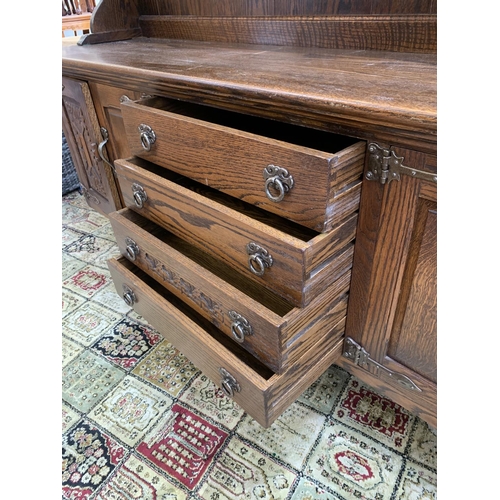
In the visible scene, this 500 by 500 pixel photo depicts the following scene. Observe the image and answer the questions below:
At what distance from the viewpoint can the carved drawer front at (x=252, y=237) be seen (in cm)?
57

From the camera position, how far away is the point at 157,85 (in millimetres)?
770

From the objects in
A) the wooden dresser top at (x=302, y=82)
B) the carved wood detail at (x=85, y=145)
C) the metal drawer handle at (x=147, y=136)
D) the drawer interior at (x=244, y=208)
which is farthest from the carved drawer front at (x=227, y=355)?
the carved wood detail at (x=85, y=145)

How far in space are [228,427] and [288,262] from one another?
481mm

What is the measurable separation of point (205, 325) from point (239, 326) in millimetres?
188

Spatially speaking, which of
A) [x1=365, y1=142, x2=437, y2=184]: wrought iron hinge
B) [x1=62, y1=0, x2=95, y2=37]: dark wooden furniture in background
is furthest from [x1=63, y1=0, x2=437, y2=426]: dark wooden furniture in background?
[x1=62, y1=0, x2=95, y2=37]: dark wooden furniture in background

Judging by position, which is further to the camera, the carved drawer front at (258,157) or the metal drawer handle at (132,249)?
the metal drawer handle at (132,249)

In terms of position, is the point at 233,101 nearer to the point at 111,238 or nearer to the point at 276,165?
the point at 276,165

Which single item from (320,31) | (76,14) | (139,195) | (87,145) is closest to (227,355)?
(139,195)

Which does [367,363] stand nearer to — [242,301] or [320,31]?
[242,301]

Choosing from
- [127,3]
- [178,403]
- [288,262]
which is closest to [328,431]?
[178,403]

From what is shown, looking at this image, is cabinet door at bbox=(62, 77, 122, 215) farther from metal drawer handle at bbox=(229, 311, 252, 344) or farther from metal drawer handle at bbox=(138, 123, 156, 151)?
metal drawer handle at bbox=(229, 311, 252, 344)

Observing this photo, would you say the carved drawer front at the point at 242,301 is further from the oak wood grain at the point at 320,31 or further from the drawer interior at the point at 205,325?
the oak wood grain at the point at 320,31

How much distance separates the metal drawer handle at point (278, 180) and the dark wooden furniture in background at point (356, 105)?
9 centimetres

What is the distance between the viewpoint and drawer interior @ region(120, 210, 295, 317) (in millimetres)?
764
